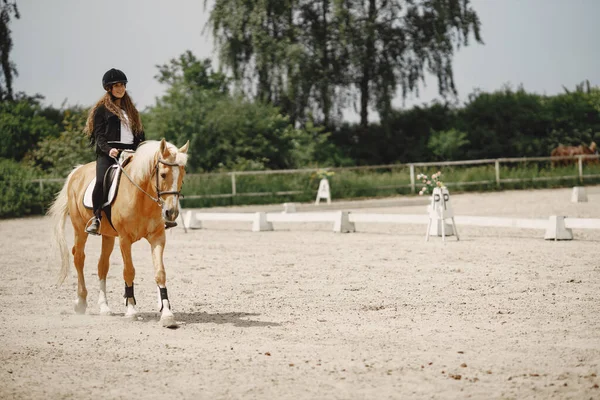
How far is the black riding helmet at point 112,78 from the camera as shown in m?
7.87

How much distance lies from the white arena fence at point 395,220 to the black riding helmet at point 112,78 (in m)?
8.47

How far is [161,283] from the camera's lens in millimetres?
7363

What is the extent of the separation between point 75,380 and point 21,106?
99.4ft

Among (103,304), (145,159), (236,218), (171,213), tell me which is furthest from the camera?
(236,218)

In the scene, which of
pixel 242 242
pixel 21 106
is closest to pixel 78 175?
pixel 242 242

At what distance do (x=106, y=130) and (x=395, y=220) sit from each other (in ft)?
30.2

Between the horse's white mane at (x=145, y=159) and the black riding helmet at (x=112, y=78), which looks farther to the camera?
the black riding helmet at (x=112, y=78)

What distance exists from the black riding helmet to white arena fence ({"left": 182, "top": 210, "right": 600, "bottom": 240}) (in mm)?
8472

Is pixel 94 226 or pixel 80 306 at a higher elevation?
pixel 94 226

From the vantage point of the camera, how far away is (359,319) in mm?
7324

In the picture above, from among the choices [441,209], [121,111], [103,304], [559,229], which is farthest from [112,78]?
[559,229]

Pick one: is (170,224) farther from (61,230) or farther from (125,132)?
(61,230)

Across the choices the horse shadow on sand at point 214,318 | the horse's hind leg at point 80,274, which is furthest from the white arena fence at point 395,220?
the horse's hind leg at point 80,274

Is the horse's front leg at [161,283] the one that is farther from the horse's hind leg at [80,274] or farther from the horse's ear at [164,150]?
the horse's hind leg at [80,274]
